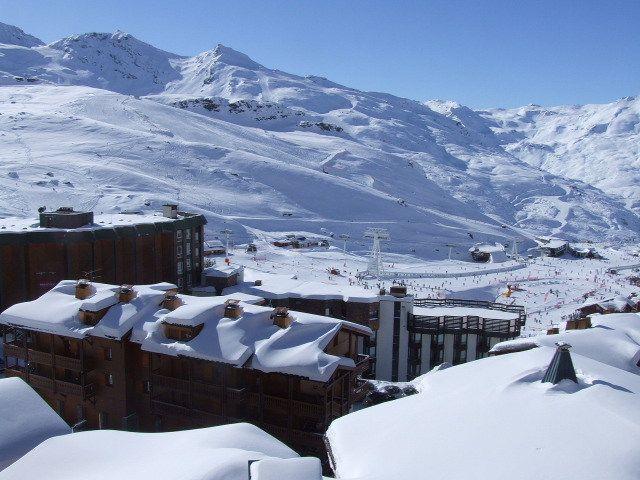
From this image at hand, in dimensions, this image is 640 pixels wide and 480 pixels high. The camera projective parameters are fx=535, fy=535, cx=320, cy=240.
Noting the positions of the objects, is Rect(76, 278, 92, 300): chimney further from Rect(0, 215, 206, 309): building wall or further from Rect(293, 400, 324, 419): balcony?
Rect(293, 400, 324, 419): balcony

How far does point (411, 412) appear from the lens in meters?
12.2

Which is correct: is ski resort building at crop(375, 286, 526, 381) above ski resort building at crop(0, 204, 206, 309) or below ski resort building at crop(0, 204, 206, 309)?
below

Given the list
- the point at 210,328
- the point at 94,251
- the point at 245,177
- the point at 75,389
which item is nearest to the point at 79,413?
the point at 75,389

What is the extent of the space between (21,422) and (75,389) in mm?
8547

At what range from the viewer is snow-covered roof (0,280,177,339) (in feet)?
63.9

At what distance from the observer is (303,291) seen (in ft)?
101

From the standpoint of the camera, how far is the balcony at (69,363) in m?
20.1

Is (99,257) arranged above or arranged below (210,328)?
below

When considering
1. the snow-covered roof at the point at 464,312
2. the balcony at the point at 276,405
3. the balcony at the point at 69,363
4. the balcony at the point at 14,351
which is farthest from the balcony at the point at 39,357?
the snow-covered roof at the point at 464,312

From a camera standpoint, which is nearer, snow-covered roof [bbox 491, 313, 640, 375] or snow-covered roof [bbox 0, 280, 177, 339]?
snow-covered roof [bbox 491, 313, 640, 375]

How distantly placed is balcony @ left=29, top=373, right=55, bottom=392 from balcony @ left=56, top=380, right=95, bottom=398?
0.37 meters

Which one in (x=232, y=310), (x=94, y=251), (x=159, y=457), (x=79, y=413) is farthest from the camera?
(x=94, y=251)

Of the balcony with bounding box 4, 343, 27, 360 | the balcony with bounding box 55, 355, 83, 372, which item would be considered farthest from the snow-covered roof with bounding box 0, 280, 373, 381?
the balcony with bounding box 4, 343, 27, 360

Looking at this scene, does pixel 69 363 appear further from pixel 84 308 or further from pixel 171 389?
pixel 171 389
